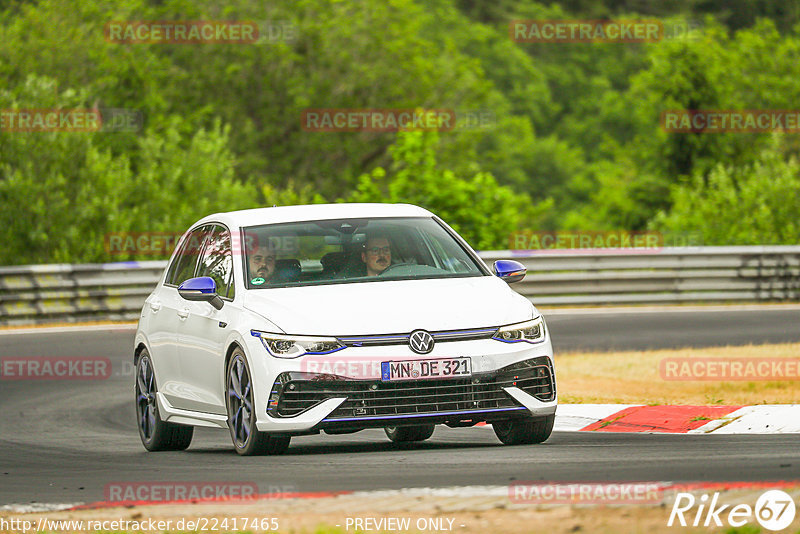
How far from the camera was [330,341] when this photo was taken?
9094mm

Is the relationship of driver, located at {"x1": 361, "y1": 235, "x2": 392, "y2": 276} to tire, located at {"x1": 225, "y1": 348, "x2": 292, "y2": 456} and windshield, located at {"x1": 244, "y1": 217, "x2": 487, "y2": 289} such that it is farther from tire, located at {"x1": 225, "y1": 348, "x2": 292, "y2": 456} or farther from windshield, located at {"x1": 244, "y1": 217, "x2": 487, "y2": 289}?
tire, located at {"x1": 225, "y1": 348, "x2": 292, "y2": 456}

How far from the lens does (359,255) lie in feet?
33.5

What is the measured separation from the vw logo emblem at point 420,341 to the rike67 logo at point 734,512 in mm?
2630

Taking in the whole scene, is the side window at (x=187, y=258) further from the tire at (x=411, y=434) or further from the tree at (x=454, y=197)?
the tree at (x=454, y=197)

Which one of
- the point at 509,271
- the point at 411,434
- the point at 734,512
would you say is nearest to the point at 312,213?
the point at 509,271

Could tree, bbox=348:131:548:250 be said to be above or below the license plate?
below

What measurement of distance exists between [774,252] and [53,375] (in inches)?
477

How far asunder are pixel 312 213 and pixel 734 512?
489cm

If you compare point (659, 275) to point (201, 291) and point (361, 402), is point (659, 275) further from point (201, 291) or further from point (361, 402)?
point (361, 402)

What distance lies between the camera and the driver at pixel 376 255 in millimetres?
10164

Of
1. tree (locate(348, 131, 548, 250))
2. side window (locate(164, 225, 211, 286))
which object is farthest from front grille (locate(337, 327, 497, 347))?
tree (locate(348, 131, 548, 250))

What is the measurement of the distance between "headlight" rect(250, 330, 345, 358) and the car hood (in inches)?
→ 1.6

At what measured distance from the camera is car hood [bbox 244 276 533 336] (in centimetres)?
914

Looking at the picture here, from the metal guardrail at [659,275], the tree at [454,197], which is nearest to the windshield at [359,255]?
the metal guardrail at [659,275]
